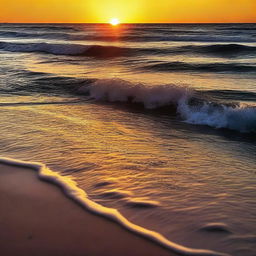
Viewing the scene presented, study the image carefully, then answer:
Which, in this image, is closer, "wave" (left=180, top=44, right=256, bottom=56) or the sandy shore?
the sandy shore

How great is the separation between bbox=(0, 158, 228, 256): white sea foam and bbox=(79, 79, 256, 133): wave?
3.02m

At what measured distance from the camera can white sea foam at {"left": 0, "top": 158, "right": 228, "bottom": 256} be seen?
8.16ft

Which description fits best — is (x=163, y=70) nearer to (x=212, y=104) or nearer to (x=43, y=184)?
(x=212, y=104)

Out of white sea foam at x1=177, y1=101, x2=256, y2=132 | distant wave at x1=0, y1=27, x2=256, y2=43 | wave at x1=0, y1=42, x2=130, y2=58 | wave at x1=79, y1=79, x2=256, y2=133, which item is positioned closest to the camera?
white sea foam at x1=177, y1=101, x2=256, y2=132

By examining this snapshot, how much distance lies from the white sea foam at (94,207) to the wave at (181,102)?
302 centimetres

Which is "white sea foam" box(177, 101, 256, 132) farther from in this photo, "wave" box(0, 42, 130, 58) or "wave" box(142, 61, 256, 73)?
"wave" box(0, 42, 130, 58)

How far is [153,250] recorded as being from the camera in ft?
8.16

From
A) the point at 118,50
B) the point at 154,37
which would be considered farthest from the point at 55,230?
the point at 154,37

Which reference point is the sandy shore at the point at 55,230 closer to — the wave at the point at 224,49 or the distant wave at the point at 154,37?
the wave at the point at 224,49

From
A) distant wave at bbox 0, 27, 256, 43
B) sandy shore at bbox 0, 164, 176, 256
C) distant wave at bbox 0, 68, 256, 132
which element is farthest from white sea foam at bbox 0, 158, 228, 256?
distant wave at bbox 0, 27, 256, 43

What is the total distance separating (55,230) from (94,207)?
418 millimetres

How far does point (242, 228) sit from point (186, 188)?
0.72 m

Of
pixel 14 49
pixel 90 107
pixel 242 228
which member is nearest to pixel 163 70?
pixel 90 107

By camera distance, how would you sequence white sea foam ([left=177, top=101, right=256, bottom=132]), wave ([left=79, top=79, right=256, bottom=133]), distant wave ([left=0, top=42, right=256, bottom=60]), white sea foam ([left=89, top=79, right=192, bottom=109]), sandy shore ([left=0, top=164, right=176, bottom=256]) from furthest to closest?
distant wave ([left=0, top=42, right=256, bottom=60])
white sea foam ([left=89, top=79, right=192, bottom=109])
wave ([left=79, top=79, right=256, bottom=133])
white sea foam ([left=177, top=101, right=256, bottom=132])
sandy shore ([left=0, top=164, right=176, bottom=256])
